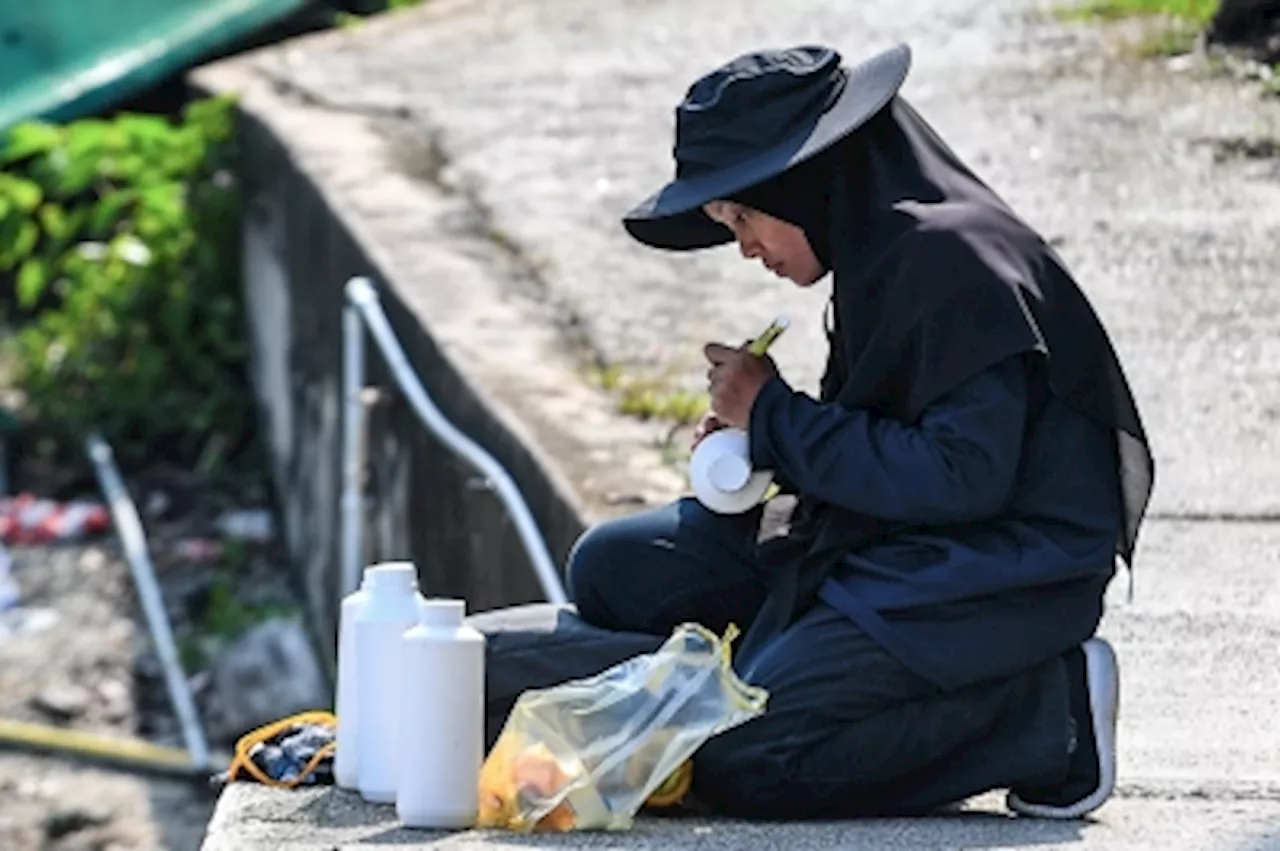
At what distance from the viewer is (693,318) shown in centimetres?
610

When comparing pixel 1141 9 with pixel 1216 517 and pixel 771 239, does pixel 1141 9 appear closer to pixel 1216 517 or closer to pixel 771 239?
pixel 1216 517

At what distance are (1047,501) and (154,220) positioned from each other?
251 inches

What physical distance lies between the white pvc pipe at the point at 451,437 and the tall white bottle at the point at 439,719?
1.30m

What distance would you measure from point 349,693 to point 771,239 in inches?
29.6

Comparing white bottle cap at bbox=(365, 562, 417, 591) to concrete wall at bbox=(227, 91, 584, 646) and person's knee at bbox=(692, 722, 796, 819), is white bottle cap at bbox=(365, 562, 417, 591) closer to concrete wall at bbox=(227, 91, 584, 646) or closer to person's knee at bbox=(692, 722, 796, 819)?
person's knee at bbox=(692, 722, 796, 819)

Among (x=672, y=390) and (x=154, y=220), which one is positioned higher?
(x=672, y=390)

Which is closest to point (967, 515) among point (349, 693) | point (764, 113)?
point (764, 113)

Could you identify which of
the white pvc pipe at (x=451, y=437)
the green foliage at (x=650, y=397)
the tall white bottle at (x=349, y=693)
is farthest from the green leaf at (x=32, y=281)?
the tall white bottle at (x=349, y=693)

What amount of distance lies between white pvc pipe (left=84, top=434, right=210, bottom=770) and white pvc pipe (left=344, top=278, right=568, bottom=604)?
0.92m

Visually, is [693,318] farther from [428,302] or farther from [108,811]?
[108,811]

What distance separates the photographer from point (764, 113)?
3.25 metres

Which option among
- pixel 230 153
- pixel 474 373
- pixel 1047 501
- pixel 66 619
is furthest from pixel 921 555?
pixel 230 153

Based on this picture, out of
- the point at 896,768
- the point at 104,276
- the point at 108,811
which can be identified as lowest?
the point at 108,811

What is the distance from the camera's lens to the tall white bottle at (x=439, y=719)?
10.3 feet
